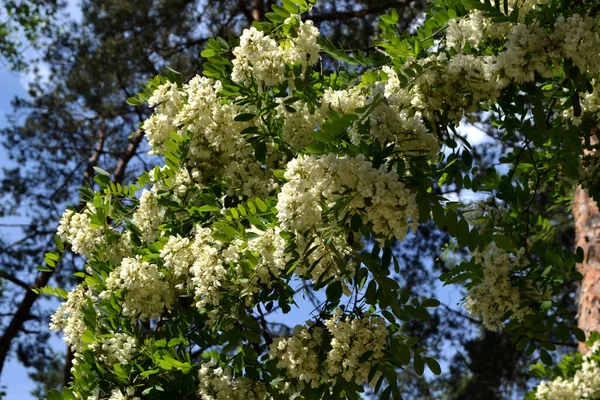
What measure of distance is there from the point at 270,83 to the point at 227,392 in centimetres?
132

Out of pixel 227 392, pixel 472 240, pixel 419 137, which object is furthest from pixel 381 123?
pixel 227 392

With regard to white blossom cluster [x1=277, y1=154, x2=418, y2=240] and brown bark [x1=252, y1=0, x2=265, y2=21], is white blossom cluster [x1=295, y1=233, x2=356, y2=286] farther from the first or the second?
brown bark [x1=252, y1=0, x2=265, y2=21]

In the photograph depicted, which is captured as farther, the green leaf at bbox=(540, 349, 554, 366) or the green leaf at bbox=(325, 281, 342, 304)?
the green leaf at bbox=(540, 349, 554, 366)

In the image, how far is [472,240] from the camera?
2971mm

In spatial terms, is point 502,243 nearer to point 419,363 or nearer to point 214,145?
point 419,363

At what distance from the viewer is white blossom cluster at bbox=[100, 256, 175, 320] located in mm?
3346

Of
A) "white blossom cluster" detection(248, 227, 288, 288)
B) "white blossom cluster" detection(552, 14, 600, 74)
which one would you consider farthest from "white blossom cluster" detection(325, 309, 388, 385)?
A: "white blossom cluster" detection(552, 14, 600, 74)

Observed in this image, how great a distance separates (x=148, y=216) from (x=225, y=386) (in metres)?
0.96

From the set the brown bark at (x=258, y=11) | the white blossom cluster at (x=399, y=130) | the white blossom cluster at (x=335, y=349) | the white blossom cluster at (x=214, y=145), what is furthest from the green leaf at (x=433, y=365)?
the brown bark at (x=258, y=11)

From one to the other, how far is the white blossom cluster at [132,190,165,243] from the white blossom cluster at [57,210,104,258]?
202 millimetres

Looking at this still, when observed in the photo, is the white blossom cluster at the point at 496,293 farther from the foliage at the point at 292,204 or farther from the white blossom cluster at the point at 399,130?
the white blossom cluster at the point at 399,130

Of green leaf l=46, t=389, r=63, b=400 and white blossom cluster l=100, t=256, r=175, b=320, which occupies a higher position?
white blossom cluster l=100, t=256, r=175, b=320

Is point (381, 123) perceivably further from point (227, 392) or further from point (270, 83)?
point (227, 392)

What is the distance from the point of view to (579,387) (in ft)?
18.3
